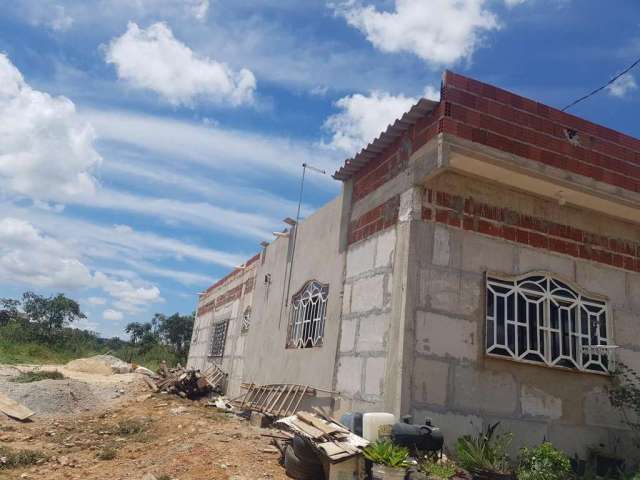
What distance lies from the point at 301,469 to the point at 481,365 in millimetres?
2340

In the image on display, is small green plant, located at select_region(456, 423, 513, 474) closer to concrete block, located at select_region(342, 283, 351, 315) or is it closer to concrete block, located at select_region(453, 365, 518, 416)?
concrete block, located at select_region(453, 365, 518, 416)

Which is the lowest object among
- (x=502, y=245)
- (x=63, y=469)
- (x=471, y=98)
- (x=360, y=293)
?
(x=63, y=469)

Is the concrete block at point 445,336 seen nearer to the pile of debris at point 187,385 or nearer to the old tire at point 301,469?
the old tire at point 301,469

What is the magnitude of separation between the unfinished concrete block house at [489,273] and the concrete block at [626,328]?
0.02 metres

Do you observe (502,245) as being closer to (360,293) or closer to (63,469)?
(360,293)

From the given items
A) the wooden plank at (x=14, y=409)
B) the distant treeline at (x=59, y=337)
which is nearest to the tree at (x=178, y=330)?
the distant treeline at (x=59, y=337)

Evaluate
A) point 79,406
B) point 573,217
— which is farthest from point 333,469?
point 79,406

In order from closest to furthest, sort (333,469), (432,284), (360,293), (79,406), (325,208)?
(333,469) → (432,284) → (360,293) → (325,208) → (79,406)

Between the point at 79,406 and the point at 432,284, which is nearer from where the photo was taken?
the point at 432,284

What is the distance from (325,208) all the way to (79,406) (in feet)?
21.2

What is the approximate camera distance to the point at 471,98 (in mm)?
6258

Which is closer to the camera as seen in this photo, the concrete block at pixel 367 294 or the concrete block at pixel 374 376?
the concrete block at pixel 374 376

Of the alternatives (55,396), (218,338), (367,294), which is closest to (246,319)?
(218,338)

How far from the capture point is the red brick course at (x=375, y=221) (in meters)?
6.65
